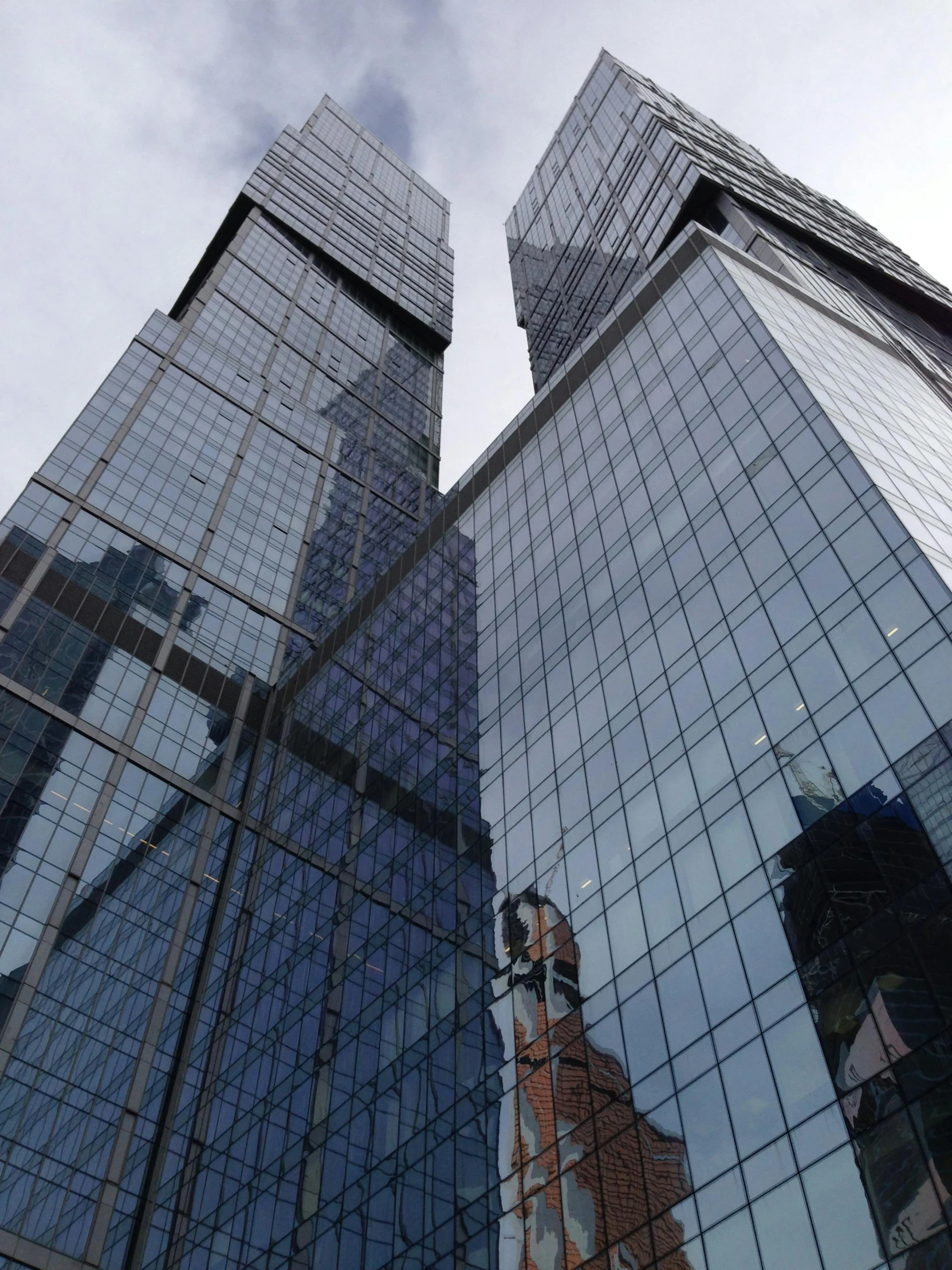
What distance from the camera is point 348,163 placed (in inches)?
6432

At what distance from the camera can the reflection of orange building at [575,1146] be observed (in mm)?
23703

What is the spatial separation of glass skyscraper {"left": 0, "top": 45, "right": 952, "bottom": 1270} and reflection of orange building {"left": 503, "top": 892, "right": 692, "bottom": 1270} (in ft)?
0.37

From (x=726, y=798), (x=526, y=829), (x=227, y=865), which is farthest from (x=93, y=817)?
(x=726, y=798)

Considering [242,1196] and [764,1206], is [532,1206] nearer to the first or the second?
[764,1206]

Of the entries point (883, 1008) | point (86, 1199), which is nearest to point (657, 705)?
point (883, 1008)

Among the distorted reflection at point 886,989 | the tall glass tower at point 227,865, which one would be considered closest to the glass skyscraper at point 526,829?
the distorted reflection at point 886,989

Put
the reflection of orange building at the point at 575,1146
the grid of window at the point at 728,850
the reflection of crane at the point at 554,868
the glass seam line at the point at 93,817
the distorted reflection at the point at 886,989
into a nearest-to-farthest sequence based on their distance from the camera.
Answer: the distorted reflection at the point at 886,989
the grid of window at the point at 728,850
the reflection of orange building at the point at 575,1146
the reflection of crane at the point at 554,868
the glass seam line at the point at 93,817

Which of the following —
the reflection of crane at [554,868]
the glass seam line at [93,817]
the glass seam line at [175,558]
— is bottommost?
the reflection of crane at [554,868]

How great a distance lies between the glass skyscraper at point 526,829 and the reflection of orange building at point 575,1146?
114mm

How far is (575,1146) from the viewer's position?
2662 cm

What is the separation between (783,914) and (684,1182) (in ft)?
19.9

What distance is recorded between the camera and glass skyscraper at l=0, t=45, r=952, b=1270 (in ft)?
77.0

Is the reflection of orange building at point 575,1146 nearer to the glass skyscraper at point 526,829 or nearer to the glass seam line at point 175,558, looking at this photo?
the glass skyscraper at point 526,829

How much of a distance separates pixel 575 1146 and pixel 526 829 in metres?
11.7
